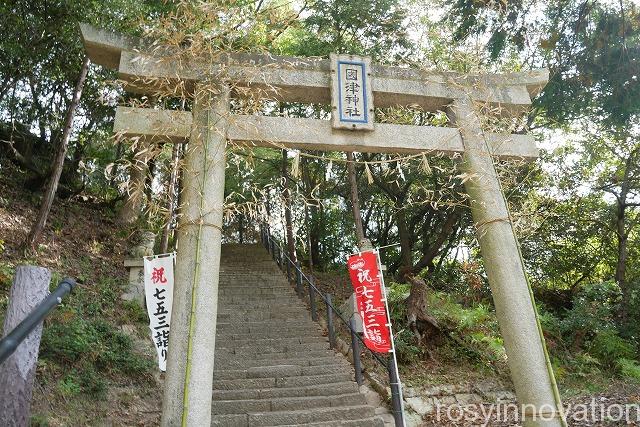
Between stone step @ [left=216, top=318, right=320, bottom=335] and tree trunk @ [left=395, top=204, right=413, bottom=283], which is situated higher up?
tree trunk @ [left=395, top=204, right=413, bottom=283]

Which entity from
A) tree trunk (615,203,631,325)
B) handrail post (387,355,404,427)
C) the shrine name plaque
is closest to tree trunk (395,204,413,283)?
tree trunk (615,203,631,325)

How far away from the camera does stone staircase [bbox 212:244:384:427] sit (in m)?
5.25

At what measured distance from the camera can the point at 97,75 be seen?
10.9 meters

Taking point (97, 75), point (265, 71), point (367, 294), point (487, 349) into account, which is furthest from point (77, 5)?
point (487, 349)

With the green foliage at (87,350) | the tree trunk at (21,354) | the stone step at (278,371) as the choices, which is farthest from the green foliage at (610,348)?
the tree trunk at (21,354)

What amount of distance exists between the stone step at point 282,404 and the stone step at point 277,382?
0.41 m

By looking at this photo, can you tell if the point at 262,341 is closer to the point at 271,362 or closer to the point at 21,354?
the point at 271,362

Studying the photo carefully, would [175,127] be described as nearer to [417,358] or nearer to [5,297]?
[5,297]

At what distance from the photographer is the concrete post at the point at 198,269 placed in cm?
279

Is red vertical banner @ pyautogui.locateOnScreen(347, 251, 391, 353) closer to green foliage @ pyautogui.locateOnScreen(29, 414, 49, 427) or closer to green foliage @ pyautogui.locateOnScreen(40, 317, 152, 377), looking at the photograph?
green foliage @ pyautogui.locateOnScreen(40, 317, 152, 377)

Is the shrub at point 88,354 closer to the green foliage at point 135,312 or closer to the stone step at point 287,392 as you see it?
the green foliage at point 135,312

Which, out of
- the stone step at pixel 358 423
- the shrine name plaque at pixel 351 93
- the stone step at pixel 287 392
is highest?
the shrine name plaque at pixel 351 93

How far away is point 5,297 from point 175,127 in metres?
4.59

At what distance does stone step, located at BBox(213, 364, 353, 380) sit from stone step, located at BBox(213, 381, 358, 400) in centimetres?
33
